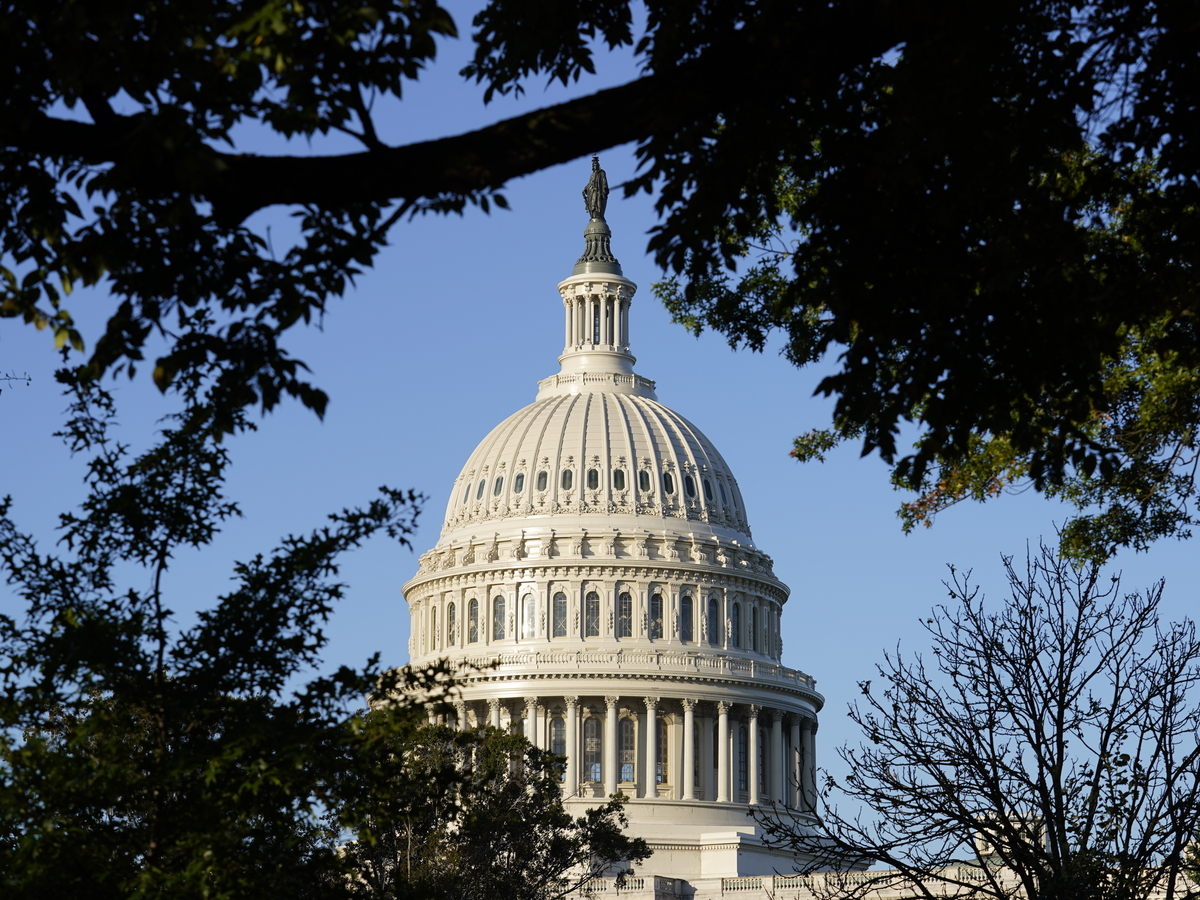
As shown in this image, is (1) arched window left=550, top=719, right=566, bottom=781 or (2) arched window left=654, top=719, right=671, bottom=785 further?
(1) arched window left=550, top=719, right=566, bottom=781

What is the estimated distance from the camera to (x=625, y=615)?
13175 centimetres

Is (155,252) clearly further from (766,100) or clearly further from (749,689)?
(749,689)

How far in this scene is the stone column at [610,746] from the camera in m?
125

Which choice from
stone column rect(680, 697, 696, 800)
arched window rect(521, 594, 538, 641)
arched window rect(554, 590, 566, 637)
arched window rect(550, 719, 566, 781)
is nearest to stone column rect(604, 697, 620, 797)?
arched window rect(550, 719, 566, 781)

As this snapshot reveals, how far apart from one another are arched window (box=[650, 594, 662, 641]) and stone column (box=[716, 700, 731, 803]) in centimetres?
620

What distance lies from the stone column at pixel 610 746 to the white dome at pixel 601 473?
42.8 ft

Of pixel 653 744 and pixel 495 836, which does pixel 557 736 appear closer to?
pixel 653 744

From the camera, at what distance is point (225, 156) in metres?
13.6

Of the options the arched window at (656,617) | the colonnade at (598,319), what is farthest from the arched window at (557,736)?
the colonnade at (598,319)

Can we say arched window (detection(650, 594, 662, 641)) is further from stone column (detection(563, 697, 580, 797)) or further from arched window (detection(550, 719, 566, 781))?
arched window (detection(550, 719, 566, 781))

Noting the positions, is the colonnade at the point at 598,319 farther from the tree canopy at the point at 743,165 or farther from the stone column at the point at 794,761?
the tree canopy at the point at 743,165

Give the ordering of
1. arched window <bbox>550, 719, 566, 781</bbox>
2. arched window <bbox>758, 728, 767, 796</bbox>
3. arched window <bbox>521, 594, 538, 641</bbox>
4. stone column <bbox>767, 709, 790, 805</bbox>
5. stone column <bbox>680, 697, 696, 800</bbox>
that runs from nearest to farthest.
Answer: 1. stone column <bbox>680, 697, 696, 800</bbox>
2. arched window <bbox>550, 719, 566, 781</bbox>
3. arched window <bbox>758, 728, 767, 796</bbox>
4. stone column <bbox>767, 709, 790, 805</bbox>
5. arched window <bbox>521, 594, 538, 641</bbox>

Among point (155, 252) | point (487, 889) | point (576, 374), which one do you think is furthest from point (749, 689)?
point (155, 252)

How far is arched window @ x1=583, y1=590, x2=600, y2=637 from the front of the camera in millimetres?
131125
